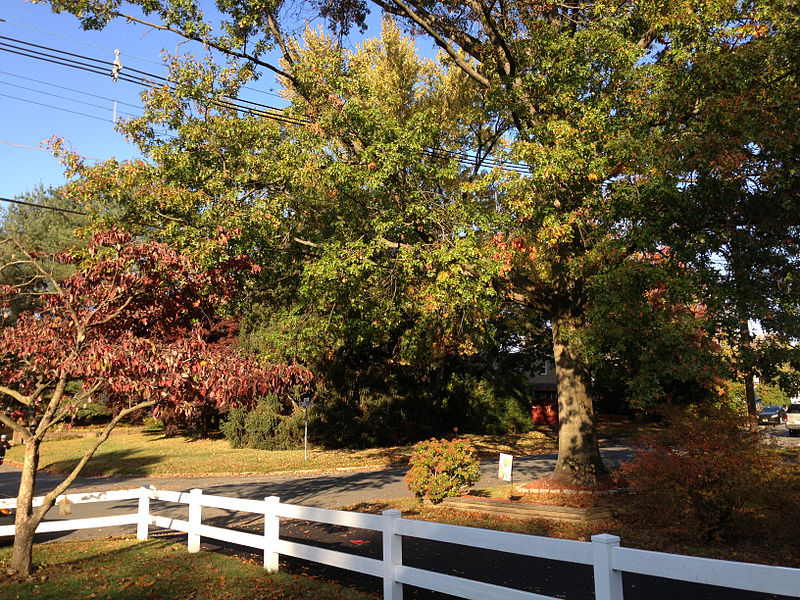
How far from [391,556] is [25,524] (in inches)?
188

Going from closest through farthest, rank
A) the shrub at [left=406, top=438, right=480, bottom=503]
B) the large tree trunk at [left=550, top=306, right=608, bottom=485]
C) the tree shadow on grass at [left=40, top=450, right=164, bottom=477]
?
the shrub at [left=406, top=438, right=480, bottom=503] → the large tree trunk at [left=550, top=306, right=608, bottom=485] → the tree shadow on grass at [left=40, top=450, right=164, bottom=477]

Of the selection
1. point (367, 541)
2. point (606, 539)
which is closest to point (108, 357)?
point (367, 541)

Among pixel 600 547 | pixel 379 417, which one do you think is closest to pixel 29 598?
pixel 600 547

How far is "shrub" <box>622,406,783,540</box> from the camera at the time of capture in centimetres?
907

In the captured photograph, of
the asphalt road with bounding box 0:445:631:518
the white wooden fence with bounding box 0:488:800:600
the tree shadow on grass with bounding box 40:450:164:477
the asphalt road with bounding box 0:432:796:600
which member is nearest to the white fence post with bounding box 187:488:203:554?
the white wooden fence with bounding box 0:488:800:600

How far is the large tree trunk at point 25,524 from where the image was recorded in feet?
24.8

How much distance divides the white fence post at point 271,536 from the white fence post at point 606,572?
4.45 meters

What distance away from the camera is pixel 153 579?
23.9 feet

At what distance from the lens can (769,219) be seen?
35.4 feet

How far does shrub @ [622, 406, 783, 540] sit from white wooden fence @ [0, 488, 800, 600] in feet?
14.6

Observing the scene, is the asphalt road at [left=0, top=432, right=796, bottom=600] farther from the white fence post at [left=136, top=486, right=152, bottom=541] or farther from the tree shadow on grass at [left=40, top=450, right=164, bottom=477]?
the tree shadow on grass at [left=40, top=450, right=164, bottom=477]

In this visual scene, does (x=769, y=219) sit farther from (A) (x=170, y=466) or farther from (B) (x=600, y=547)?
(A) (x=170, y=466)

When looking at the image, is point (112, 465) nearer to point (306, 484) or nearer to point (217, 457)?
point (217, 457)

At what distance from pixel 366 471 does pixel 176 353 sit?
16.0 meters
